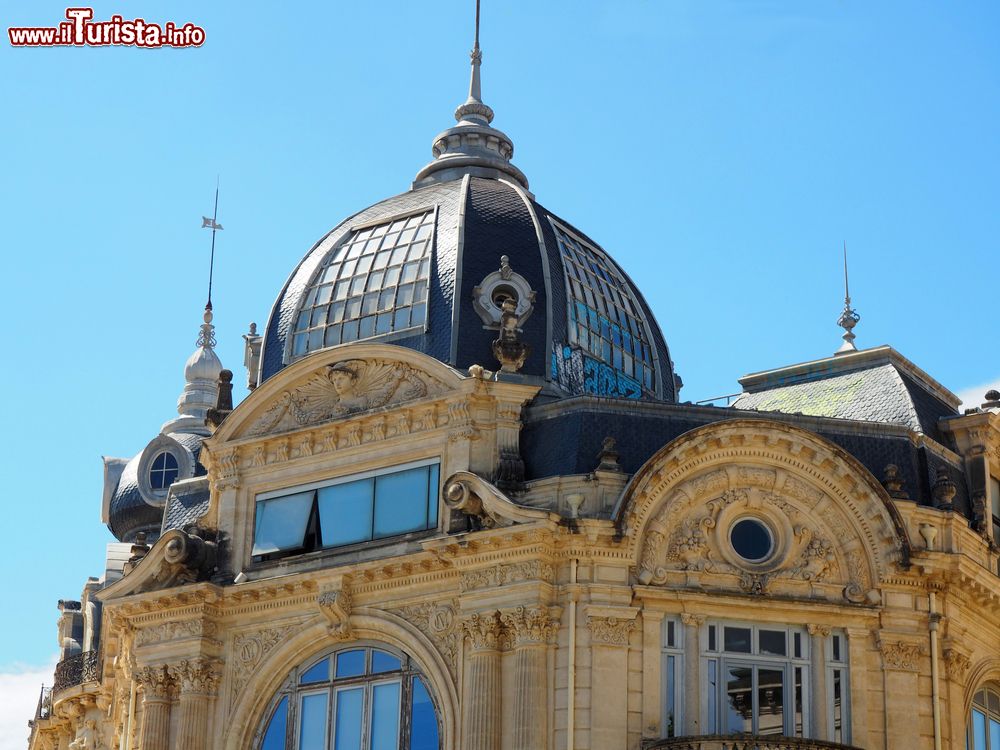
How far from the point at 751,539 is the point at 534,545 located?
4.57m

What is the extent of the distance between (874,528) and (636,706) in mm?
6198

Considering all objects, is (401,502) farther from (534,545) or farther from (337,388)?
(534,545)

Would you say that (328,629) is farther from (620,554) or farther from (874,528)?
(874,528)

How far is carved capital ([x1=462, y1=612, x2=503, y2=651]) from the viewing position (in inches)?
1618

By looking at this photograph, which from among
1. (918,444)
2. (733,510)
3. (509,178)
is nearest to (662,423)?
(733,510)

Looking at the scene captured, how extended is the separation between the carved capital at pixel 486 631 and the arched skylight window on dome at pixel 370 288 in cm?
830

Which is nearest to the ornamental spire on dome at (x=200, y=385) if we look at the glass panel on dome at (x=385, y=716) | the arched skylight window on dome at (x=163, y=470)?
the arched skylight window on dome at (x=163, y=470)

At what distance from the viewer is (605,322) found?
49438 millimetres

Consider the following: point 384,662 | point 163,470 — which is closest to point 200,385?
point 163,470

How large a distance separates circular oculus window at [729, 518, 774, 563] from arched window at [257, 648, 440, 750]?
22.6ft

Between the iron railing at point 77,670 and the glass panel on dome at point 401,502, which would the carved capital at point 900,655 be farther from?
the iron railing at point 77,670

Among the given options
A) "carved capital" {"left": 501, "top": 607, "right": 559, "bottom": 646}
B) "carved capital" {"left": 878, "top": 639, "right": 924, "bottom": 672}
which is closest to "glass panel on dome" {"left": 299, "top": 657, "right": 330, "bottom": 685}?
"carved capital" {"left": 501, "top": 607, "right": 559, "bottom": 646}

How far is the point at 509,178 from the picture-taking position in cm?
5325

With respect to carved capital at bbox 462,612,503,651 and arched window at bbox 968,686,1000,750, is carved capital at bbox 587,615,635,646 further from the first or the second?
arched window at bbox 968,686,1000,750
